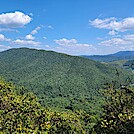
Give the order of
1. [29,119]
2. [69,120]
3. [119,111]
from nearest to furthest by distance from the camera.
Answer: [119,111] → [29,119] → [69,120]

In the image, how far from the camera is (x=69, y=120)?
45188mm

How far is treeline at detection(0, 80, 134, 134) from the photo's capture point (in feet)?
68.6

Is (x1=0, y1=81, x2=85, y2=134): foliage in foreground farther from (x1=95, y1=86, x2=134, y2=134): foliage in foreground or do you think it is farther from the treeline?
(x1=95, y1=86, x2=134, y2=134): foliage in foreground

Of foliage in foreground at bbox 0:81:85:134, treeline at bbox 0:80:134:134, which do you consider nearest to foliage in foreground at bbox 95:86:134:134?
treeline at bbox 0:80:134:134

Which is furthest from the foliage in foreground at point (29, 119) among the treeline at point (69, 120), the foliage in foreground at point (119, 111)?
the foliage in foreground at point (119, 111)

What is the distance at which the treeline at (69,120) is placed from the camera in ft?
68.6

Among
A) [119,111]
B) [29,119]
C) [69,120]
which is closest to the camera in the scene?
[119,111]

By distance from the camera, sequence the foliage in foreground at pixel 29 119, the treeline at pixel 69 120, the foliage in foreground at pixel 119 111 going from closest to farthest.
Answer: the foliage in foreground at pixel 119 111
the treeline at pixel 69 120
the foliage in foreground at pixel 29 119

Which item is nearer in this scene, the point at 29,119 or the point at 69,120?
the point at 29,119

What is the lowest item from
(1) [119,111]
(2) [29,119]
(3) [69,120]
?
(3) [69,120]

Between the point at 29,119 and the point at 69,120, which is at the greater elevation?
the point at 29,119

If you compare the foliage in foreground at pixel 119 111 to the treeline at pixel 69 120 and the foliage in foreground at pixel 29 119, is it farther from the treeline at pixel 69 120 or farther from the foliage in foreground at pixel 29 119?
the foliage in foreground at pixel 29 119

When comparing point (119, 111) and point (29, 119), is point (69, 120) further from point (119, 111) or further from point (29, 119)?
point (119, 111)

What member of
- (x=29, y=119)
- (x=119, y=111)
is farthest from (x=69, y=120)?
(x=119, y=111)
